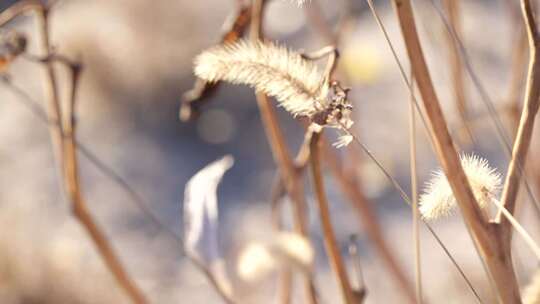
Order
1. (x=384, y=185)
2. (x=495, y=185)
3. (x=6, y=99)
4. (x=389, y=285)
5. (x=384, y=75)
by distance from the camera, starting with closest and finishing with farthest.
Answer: (x=495, y=185) → (x=389, y=285) → (x=384, y=185) → (x=384, y=75) → (x=6, y=99)

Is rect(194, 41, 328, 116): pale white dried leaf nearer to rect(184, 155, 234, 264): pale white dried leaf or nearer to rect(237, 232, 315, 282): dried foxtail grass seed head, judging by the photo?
rect(237, 232, 315, 282): dried foxtail grass seed head

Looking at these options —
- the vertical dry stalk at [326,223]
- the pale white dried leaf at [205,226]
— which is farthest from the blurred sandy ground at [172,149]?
the vertical dry stalk at [326,223]

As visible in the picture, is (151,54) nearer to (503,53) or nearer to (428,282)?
(503,53)

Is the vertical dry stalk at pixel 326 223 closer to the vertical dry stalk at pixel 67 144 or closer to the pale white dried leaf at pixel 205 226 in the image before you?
the pale white dried leaf at pixel 205 226

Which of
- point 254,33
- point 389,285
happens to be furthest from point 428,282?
point 254,33

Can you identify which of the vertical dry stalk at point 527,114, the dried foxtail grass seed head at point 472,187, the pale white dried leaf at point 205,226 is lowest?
the pale white dried leaf at point 205,226

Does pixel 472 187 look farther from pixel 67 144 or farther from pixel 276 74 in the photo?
pixel 67 144

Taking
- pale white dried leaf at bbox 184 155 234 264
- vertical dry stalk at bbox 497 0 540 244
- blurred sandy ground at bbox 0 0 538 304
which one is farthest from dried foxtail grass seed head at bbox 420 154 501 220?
blurred sandy ground at bbox 0 0 538 304
